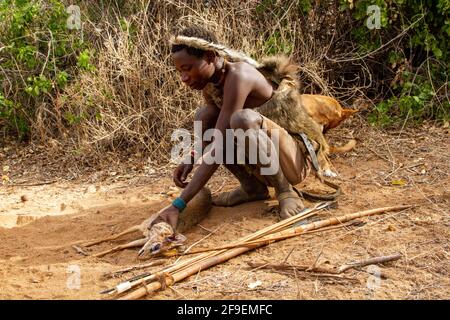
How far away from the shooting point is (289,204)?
343cm

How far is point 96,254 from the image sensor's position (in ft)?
10.5

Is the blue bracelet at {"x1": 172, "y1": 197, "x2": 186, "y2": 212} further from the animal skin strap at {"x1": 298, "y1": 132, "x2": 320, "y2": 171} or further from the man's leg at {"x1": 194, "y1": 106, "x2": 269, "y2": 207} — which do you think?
the animal skin strap at {"x1": 298, "y1": 132, "x2": 320, "y2": 171}

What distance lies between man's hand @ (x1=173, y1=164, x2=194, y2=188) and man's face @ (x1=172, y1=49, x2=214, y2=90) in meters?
0.54

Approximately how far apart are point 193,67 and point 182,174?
702 millimetres

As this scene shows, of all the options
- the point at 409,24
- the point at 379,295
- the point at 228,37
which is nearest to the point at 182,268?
the point at 379,295

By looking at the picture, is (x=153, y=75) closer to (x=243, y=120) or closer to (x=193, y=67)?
(x=193, y=67)

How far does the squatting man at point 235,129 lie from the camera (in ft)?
10.5

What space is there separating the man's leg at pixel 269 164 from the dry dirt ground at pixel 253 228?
12 centimetres

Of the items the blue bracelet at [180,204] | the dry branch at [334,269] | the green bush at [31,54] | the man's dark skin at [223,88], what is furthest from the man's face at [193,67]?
the green bush at [31,54]

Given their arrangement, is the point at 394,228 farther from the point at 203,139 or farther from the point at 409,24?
the point at 409,24

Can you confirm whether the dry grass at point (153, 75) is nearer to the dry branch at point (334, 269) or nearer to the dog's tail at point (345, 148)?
the dog's tail at point (345, 148)

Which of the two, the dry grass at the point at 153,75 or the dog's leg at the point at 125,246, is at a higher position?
the dry grass at the point at 153,75

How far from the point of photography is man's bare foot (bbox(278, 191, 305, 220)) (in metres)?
3.39

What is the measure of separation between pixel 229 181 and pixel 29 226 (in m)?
1.47
